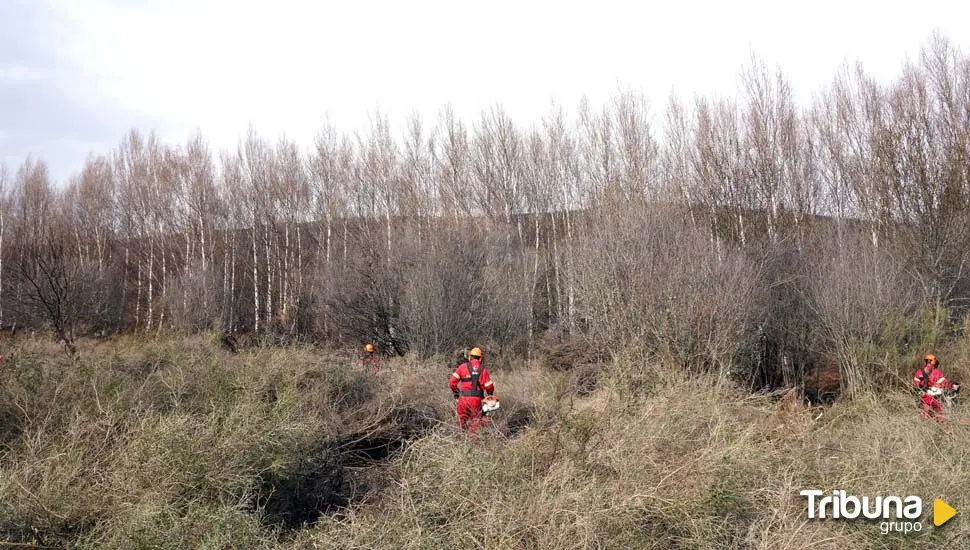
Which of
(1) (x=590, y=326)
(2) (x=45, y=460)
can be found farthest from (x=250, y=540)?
(1) (x=590, y=326)

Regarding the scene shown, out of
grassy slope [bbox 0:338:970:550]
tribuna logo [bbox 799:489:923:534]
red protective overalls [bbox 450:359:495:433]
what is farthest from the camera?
red protective overalls [bbox 450:359:495:433]

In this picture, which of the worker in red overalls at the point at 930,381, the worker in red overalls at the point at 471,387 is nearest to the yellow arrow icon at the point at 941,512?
the worker in red overalls at the point at 930,381

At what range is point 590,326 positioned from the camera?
12766 millimetres

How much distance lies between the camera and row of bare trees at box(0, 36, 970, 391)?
472 inches

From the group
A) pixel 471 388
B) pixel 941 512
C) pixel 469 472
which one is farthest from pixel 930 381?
pixel 469 472

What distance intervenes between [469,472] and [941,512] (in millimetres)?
3230

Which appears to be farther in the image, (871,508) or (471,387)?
(471,387)

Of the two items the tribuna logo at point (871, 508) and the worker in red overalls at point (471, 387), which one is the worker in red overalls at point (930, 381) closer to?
the tribuna logo at point (871, 508)

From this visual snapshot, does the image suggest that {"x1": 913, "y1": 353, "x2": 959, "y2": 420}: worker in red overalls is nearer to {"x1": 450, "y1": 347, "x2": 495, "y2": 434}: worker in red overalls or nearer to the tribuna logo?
the tribuna logo

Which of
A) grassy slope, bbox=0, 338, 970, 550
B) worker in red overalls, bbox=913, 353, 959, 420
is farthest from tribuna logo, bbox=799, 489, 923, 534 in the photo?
worker in red overalls, bbox=913, 353, 959, 420

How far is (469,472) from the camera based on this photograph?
4.49 m

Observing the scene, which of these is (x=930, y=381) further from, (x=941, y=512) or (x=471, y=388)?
(x=471, y=388)

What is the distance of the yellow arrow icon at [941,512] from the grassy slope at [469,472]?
46 millimetres

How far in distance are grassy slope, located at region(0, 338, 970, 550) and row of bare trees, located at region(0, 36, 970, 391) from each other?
15.0ft
